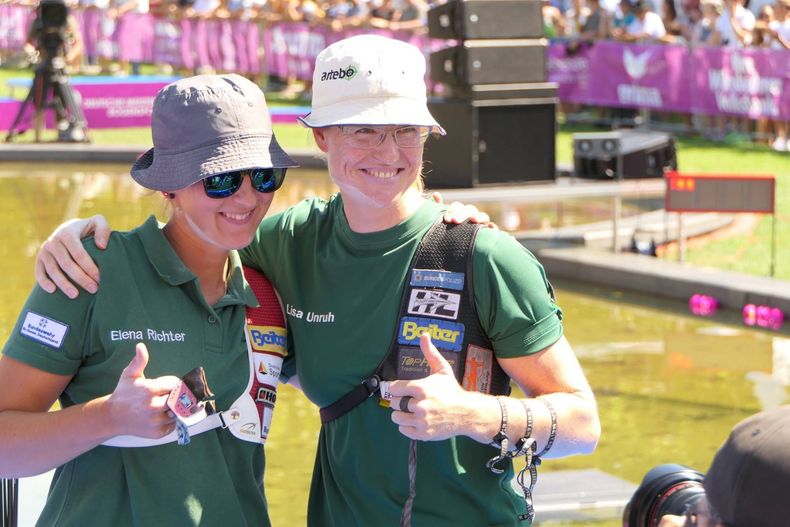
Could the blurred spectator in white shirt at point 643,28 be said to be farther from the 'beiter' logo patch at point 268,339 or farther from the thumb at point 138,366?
the thumb at point 138,366

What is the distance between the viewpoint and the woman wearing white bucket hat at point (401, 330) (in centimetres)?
283

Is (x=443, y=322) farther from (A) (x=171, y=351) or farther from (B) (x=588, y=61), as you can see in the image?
(B) (x=588, y=61)

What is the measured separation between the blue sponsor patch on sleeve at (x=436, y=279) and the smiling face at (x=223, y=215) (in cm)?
35

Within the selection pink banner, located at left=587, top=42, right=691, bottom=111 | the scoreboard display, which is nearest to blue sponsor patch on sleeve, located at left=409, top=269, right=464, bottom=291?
the scoreboard display

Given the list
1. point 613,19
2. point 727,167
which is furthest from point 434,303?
point 613,19

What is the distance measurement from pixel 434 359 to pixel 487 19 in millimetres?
11143

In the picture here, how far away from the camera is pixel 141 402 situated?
2.54 m

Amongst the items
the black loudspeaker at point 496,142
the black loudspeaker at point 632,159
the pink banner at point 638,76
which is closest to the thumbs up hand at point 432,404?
the black loudspeaker at point 632,159

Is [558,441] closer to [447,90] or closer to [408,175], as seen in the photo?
[408,175]

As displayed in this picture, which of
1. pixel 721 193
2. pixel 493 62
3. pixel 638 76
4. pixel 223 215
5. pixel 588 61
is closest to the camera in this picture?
pixel 223 215

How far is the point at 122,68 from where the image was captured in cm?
3070

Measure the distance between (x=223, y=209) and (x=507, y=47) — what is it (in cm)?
1094

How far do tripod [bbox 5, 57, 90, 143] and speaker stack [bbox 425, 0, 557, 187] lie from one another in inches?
275

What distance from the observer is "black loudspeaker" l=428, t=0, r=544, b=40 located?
1336 centimetres
